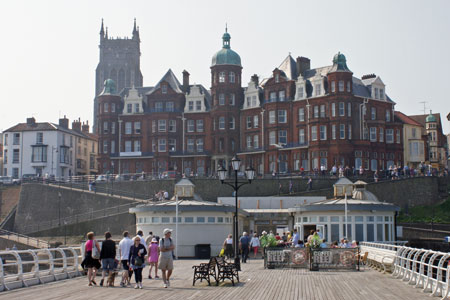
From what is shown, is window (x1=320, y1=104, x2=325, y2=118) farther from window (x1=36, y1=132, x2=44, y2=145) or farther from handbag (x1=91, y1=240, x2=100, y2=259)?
handbag (x1=91, y1=240, x2=100, y2=259)

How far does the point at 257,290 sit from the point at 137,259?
4219 mm

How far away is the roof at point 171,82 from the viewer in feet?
294

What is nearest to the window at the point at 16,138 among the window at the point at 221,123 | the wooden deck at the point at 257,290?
the window at the point at 221,123

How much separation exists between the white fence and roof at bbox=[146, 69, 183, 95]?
57.9m

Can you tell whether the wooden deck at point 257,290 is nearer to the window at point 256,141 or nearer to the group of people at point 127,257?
the group of people at point 127,257

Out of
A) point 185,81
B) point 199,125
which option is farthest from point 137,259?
point 185,81

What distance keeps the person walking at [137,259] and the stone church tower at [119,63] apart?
117 m

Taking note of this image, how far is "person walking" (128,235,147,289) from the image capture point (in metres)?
22.6

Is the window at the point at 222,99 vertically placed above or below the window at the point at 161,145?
above

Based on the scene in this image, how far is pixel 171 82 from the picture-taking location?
9112 centimetres

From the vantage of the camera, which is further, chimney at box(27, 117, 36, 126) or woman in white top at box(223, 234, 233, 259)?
chimney at box(27, 117, 36, 126)

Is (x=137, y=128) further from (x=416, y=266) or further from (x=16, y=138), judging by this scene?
(x=416, y=266)

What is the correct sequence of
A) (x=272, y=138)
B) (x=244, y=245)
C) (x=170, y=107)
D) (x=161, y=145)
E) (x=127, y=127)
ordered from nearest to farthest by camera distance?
(x=244, y=245), (x=272, y=138), (x=161, y=145), (x=170, y=107), (x=127, y=127)

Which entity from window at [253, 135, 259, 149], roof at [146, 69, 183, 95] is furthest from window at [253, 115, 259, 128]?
roof at [146, 69, 183, 95]
